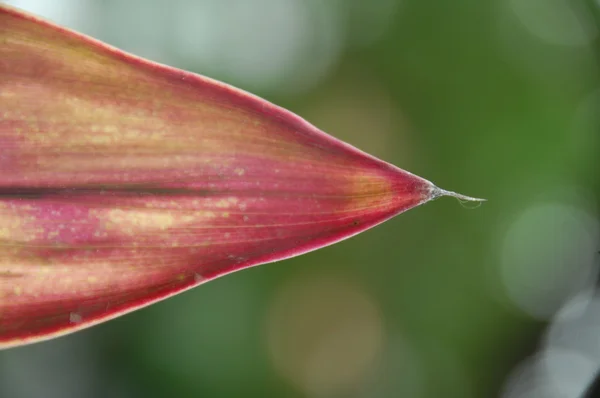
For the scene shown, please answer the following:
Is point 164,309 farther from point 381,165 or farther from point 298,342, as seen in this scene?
point 381,165

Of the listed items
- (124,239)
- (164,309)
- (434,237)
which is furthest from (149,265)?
(434,237)

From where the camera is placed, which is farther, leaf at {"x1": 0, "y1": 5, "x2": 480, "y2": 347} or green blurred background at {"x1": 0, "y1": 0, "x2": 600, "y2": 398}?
green blurred background at {"x1": 0, "y1": 0, "x2": 600, "y2": 398}

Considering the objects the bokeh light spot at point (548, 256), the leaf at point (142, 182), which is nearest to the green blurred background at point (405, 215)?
the bokeh light spot at point (548, 256)

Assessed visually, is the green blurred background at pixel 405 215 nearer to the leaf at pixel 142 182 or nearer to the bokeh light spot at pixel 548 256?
the bokeh light spot at pixel 548 256

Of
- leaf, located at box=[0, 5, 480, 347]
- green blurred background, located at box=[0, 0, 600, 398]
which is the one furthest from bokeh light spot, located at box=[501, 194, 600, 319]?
leaf, located at box=[0, 5, 480, 347]

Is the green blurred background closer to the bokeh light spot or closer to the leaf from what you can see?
the bokeh light spot

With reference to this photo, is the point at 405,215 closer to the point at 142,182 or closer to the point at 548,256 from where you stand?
the point at 548,256
